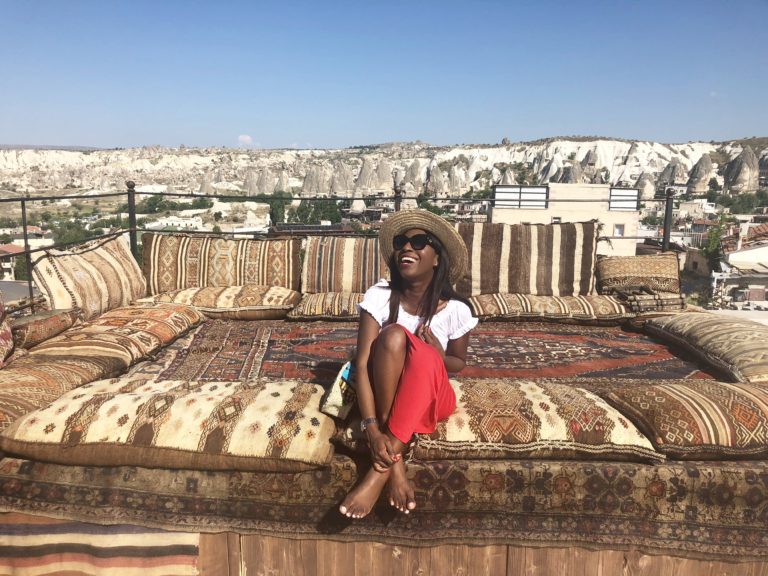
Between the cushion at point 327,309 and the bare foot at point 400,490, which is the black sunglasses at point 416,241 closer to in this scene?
the bare foot at point 400,490

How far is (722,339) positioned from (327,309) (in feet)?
8.59

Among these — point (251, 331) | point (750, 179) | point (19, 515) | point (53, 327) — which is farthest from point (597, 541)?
point (750, 179)

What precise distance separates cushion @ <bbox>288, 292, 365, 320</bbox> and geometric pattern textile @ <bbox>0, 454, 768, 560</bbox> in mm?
2170

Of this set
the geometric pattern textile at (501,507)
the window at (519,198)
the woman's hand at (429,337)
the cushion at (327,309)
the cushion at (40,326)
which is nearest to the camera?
the geometric pattern textile at (501,507)

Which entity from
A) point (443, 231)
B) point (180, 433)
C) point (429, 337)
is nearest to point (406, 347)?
point (429, 337)

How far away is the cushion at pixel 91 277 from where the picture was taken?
3.58 metres

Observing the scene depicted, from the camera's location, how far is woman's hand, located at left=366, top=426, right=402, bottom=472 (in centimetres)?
179

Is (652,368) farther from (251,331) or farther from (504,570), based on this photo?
(251,331)

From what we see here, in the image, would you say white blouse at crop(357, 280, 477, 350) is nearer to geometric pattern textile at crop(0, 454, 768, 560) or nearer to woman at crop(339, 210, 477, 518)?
woman at crop(339, 210, 477, 518)

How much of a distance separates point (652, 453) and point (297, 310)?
2782 mm

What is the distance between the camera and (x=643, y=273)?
443 cm

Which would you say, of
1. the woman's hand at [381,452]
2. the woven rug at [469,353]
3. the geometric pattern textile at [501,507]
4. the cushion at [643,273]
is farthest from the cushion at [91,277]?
the cushion at [643,273]

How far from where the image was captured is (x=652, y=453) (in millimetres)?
1961

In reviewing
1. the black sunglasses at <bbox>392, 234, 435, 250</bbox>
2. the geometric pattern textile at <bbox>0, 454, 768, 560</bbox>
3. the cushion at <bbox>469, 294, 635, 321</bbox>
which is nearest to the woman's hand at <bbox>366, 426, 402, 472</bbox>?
the geometric pattern textile at <bbox>0, 454, 768, 560</bbox>
